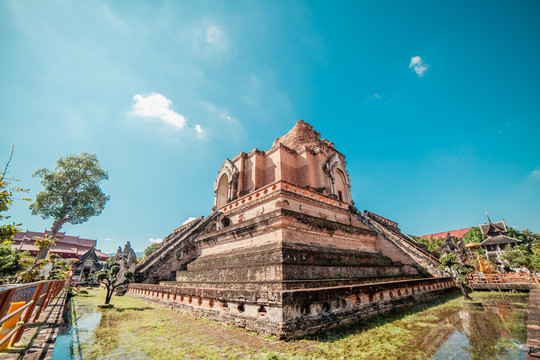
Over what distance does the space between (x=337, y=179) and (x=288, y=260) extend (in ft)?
36.0

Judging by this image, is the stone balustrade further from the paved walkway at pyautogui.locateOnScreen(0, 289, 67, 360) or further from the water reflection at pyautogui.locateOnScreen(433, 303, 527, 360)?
the paved walkway at pyautogui.locateOnScreen(0, 289, 67, 360)

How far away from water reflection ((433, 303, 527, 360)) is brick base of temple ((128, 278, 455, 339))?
152 centimetres

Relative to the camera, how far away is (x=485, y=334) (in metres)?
4.62

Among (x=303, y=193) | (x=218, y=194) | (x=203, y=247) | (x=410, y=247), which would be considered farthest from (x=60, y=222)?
(x=410, y=247)

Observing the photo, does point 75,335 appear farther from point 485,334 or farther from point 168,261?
point 485,334

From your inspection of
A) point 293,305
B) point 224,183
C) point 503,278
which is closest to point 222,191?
point 224,183

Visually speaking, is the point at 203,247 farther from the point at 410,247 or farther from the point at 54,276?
the point at 410,247

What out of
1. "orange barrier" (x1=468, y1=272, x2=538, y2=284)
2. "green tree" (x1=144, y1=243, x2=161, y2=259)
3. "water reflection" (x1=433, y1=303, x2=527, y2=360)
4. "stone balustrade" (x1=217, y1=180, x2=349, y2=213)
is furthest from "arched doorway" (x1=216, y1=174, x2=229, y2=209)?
"green tree" (x1=144, y1=243, x2=161, y2=259)

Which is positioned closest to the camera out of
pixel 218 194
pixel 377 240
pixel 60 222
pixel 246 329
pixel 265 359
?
pixel 265 359

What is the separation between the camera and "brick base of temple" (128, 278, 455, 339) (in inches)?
177

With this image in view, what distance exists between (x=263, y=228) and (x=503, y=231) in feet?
166

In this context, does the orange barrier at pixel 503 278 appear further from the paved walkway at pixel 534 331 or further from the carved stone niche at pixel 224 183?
the carved stone niche at pixel 224 183

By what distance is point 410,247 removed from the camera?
39.4 ft

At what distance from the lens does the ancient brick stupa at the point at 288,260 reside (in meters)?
5.08
